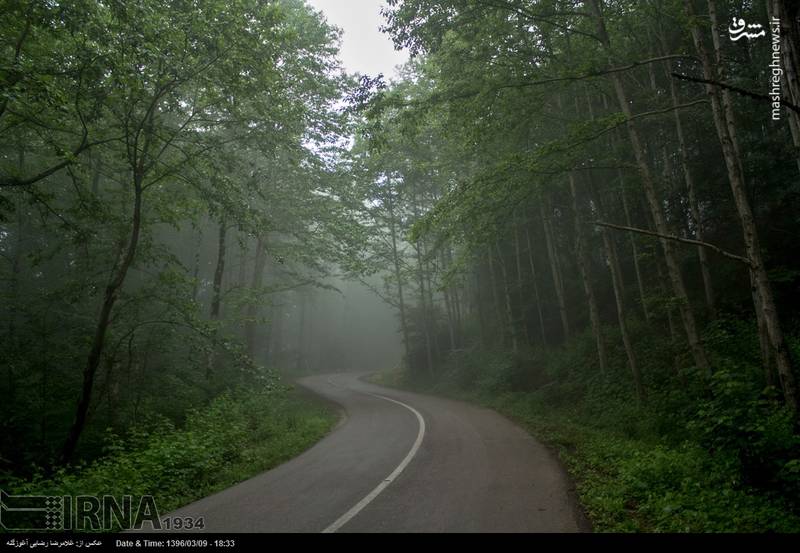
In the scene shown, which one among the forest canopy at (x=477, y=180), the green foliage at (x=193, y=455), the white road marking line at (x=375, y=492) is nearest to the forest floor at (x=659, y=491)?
the forest canopy at (x=477, y=180)

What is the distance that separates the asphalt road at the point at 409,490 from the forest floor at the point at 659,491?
391 mm

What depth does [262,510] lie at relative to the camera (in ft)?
19.8

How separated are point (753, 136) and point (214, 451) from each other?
18883 millimetres

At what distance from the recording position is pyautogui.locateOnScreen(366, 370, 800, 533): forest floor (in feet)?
15.9

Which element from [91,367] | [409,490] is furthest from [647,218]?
[91,367]

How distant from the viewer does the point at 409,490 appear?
6.82 metres

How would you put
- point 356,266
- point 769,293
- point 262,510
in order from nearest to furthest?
1. point 262,510
2. point 769,293
3. point 356,266

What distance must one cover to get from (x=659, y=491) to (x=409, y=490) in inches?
145

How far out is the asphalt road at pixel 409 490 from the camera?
213 inches

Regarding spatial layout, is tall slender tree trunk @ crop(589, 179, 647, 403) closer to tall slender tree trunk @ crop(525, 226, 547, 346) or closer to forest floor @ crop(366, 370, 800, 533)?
forest floor @ crop(366, 370, 800, 533)

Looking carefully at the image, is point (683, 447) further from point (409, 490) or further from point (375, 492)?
point (375, 492)

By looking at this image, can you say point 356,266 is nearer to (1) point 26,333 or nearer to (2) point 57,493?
(1) point 26,333

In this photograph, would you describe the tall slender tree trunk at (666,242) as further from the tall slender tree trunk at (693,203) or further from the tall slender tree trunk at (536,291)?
the tall slender tree trunk at (536,291)
